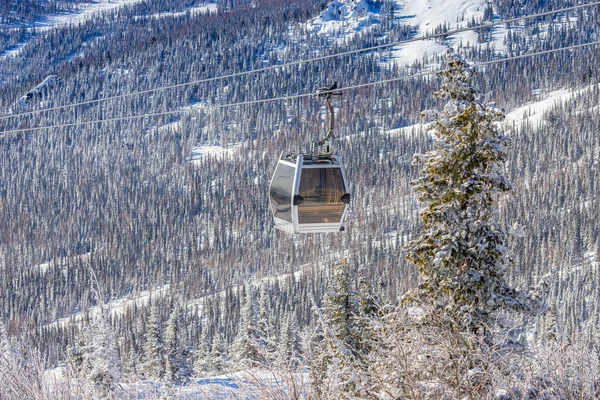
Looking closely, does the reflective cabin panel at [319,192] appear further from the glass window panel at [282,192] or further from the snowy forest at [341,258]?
the snowy forest at [341,258]

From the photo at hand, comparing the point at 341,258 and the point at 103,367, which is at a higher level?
the point at 103,367

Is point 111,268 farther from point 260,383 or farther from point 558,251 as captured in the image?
point 260,383

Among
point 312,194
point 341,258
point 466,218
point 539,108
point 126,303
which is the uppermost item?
point 312,194

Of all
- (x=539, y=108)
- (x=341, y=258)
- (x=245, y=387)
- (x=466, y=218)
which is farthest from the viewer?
(x=539, y=108)

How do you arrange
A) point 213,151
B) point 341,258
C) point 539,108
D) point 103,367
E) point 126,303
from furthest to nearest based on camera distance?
1. point 213,151
2. point 539,108
3. point 126,303
4. point 341,258
5. point 103,367

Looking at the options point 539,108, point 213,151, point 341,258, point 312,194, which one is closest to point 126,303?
point 213,151

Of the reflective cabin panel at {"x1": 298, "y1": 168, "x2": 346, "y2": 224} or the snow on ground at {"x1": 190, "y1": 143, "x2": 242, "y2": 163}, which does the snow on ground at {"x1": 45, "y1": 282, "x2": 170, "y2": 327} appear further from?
the reflective cabin panel at {"x1": 298, "y1": 168, "x2": 346, "y2": 224}

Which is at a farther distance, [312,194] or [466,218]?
[466,218]

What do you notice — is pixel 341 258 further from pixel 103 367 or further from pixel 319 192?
pixel 103 367
